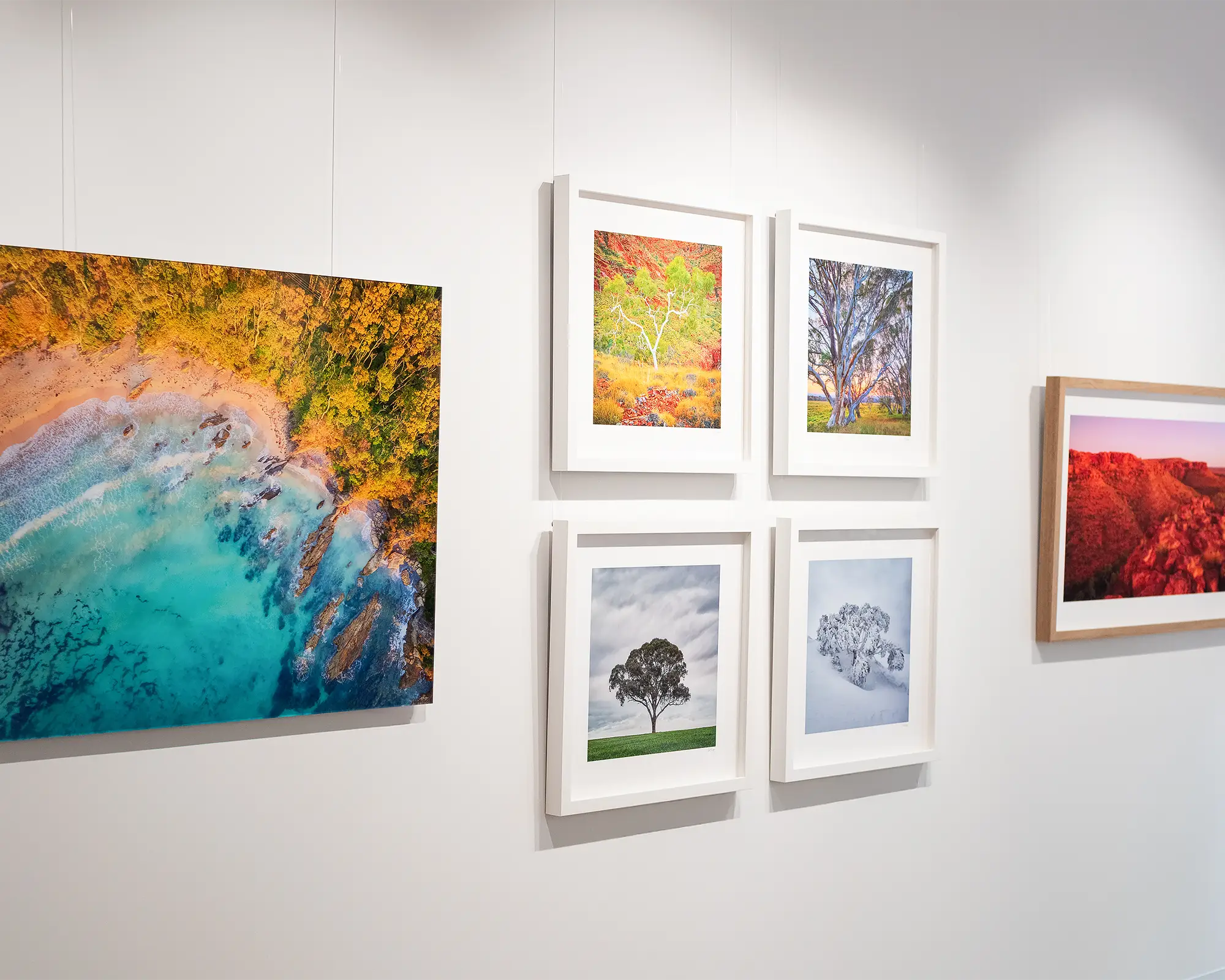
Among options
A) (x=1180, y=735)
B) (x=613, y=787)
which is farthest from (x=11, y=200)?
(x=1180, y=735)

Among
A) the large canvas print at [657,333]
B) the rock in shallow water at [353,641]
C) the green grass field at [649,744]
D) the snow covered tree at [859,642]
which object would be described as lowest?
the green grass field at [649,744]

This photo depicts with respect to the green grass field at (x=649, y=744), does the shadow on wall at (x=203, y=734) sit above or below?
above

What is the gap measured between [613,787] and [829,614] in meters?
0.45

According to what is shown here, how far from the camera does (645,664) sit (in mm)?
1434

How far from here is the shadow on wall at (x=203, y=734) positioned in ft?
3.62

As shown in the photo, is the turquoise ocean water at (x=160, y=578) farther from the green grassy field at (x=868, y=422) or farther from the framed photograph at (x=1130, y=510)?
the framed photograph at (x=1130, y=510)

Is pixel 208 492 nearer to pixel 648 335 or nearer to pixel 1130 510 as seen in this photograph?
pixel 648 335

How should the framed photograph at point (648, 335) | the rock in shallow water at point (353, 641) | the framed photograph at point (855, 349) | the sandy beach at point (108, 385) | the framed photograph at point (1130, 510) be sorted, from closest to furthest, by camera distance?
1. the sandy beach at point (108, 385)
2. the rock in shallow water at point (353, 641)
3. the framed photograph at point (648, 335)
4. the framed photograph at point (855, 349)
5. the framed photograph at point (1130, 510)

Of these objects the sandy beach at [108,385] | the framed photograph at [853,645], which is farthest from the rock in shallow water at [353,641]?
the framed photograph at [853,645]

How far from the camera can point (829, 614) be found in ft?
5.22

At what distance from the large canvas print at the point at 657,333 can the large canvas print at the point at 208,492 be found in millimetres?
250

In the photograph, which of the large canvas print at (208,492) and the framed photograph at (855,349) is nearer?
the large canvas print at (208,492)

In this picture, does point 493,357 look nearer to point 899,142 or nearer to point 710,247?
point 710,247

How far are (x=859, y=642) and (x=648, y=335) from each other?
0.62 m
